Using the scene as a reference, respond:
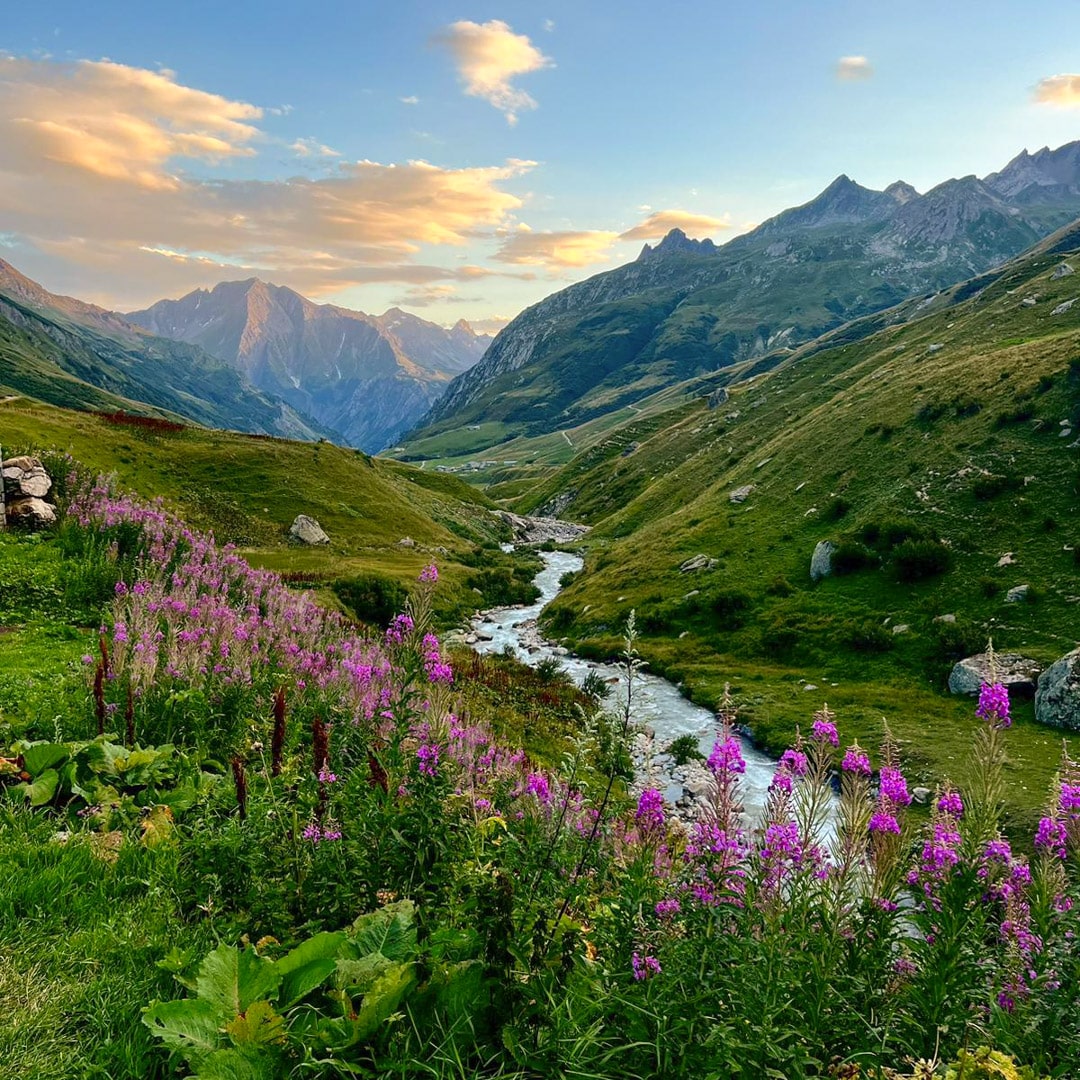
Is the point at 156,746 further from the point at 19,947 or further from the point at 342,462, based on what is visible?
the point at 342,462

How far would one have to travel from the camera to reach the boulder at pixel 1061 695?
20938 millimetres

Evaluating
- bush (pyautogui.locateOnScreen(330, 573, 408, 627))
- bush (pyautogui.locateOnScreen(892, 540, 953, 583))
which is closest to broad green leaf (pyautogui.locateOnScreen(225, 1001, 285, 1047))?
bush (pyautogui.locateOnScreen(330, 573, 408, 627))

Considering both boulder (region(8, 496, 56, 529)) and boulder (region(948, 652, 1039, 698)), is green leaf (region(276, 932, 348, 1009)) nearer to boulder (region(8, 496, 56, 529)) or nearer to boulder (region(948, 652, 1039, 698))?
boulder (region(8, 496, 56, 529))

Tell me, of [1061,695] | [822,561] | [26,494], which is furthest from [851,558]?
[26,494]

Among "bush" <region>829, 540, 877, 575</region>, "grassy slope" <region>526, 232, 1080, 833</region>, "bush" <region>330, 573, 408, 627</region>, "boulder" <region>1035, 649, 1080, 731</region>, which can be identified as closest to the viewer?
"boulder" <region>1035, 649, 1080, 731</region>

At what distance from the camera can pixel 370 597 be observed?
3578cm

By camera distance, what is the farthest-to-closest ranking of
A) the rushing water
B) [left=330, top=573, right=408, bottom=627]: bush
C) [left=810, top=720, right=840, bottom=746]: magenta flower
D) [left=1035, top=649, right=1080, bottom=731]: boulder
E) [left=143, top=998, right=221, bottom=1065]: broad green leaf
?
1. [left=330, top=573, right=408, bottom=627]: bush
2. the rushing water
3. [left=1035, top=649, right=1080, bottom=731]: boulder
4. [left=810, top=720, right=840, bottom=746]: magenta flower
5. [left=143, top=998, right=221, bottom=1065]: broad green leaf

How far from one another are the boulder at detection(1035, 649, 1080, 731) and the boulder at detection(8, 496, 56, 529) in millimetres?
34314

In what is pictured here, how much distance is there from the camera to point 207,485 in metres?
53.7

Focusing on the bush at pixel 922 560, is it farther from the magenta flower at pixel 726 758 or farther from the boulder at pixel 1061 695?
the magenta flower at pixel 726 758

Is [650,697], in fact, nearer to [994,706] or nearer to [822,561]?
[994,706]

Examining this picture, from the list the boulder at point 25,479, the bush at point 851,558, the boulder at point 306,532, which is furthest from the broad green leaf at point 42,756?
the boulder at point 306,532

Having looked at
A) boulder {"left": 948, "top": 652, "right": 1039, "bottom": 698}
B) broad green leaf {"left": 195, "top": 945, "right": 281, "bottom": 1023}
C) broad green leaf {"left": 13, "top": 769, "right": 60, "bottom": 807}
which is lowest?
boulder {"left": 948, "top": 652, "right": 1039, "bottom": 698}

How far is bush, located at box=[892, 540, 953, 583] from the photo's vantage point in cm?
3152
